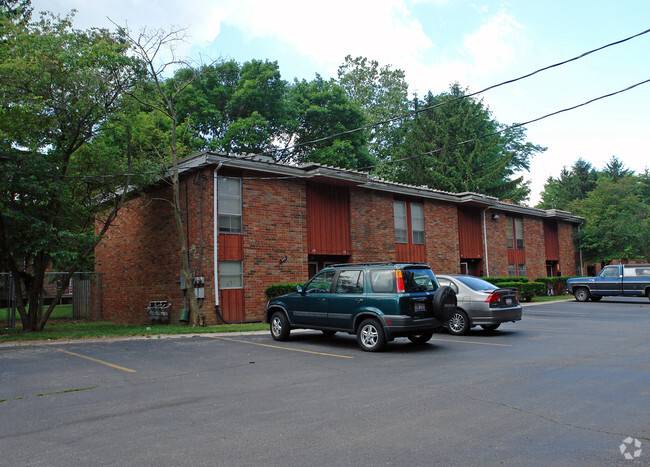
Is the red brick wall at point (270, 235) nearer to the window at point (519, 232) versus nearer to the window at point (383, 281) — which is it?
the window at point (383, 281)

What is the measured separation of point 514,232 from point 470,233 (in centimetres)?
520

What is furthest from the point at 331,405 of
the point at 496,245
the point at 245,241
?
the point at 496,245

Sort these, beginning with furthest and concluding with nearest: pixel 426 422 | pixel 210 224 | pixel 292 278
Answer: pixel 292 278, pixel 210 224, pixel 426 422

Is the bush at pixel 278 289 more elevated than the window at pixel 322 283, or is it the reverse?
the window at pixel 322 283

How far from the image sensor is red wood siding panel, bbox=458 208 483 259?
2753 centimetres

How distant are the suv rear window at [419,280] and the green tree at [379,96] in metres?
40.1

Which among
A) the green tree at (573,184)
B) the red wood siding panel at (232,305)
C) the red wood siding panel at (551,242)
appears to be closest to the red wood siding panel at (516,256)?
the red wood siding panel at (551,242)

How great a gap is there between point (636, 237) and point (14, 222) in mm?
38032

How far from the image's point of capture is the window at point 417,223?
81.3 feet

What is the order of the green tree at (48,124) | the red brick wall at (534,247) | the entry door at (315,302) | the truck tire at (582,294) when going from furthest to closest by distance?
the red brick wall at (534,247) < the truck tire at (582,294) < the green tree at (48,124) < the entry door at (315,302)

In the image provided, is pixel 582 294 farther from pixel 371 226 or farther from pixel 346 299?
pixel 346 299

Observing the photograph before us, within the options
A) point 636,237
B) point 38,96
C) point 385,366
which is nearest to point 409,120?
point 636,237

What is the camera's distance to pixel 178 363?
905cm

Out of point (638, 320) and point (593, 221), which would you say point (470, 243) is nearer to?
point (638, 320)
